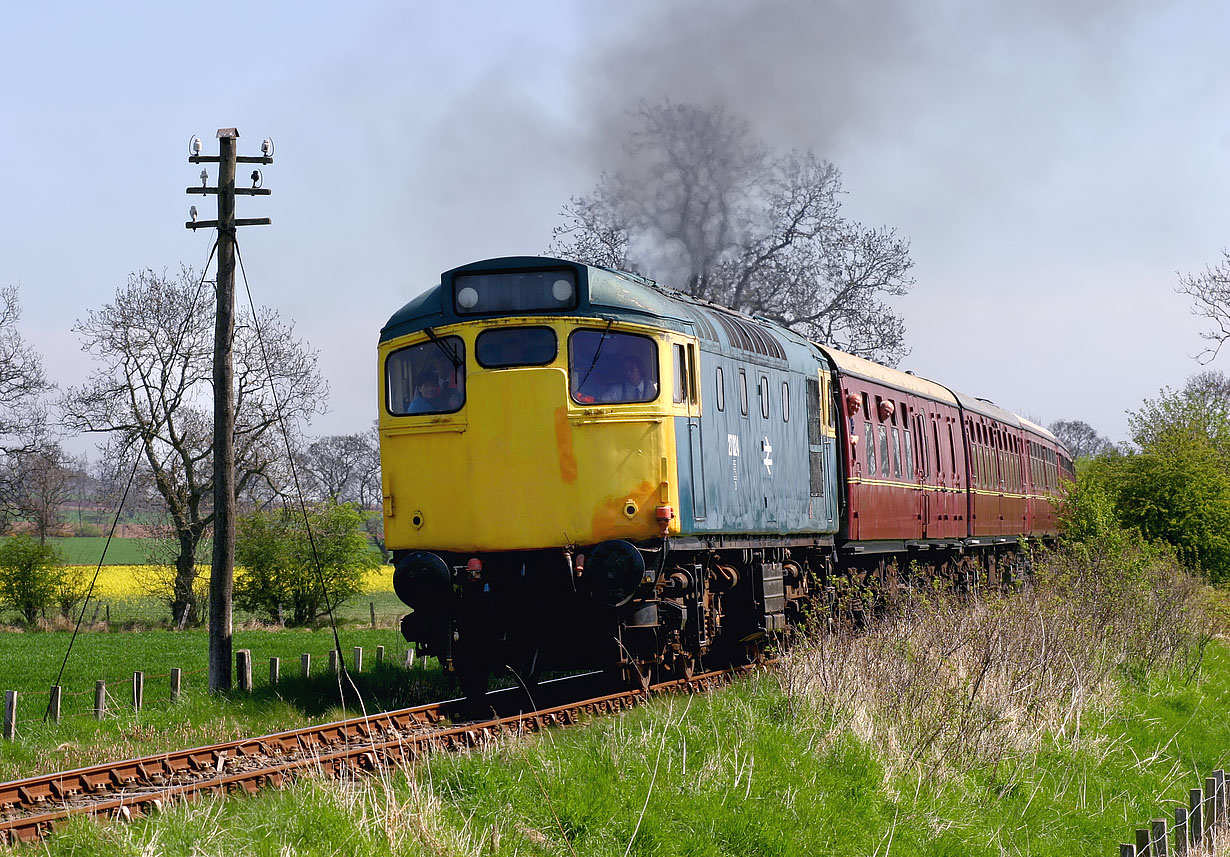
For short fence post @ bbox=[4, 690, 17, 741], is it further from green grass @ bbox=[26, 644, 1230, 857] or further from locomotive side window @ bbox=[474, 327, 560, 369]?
green grass @ bbox=[26, 644, 1230, 857]

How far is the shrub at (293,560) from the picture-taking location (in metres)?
33.5

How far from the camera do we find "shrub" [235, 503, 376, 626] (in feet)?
110

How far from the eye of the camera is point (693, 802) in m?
7.57

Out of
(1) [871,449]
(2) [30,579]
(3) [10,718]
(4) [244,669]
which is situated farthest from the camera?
(2) [30,579]

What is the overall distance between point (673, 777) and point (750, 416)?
576 cm

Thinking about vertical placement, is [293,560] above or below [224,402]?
below

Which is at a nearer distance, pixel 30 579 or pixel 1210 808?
pixel 1210 808

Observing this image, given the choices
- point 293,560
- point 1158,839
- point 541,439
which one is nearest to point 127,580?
point 293,560

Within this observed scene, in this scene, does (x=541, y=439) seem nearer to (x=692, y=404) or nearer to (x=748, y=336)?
(x=692, y=404)

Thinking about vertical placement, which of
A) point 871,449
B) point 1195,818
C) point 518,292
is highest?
point 518,292

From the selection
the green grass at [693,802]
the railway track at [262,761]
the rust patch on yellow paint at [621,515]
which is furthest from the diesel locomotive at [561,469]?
the green grass at [693,802]

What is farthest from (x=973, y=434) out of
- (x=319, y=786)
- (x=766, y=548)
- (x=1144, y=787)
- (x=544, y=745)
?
(x=319, y=786)

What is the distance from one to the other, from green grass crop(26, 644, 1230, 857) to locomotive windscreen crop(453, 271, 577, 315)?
359cm

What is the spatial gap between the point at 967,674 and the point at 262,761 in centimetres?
595
